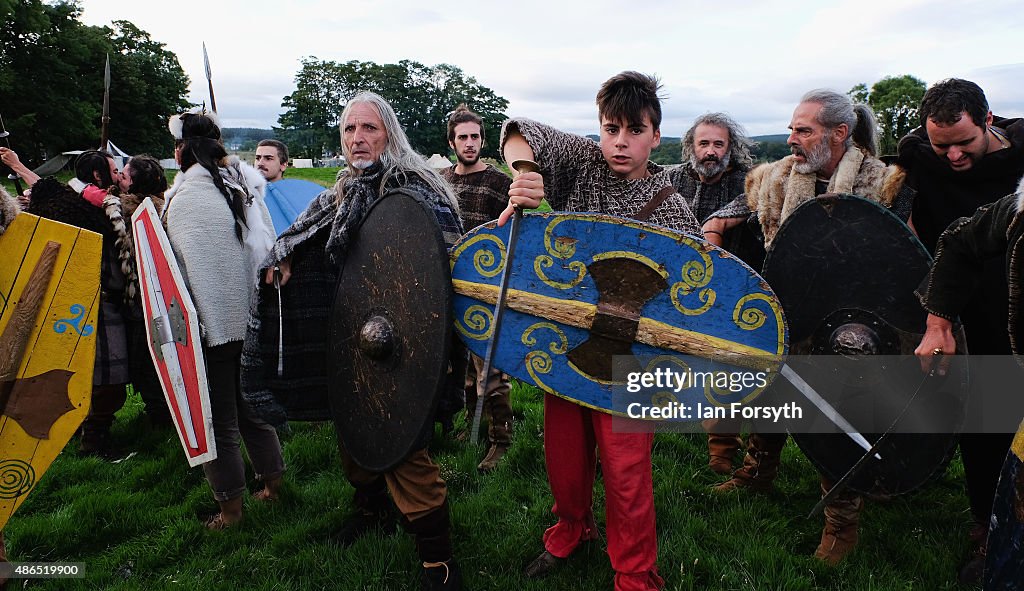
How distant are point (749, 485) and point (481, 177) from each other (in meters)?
2.54

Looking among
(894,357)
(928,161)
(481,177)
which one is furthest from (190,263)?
(928,161)

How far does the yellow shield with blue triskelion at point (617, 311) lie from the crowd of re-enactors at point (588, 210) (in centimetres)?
17

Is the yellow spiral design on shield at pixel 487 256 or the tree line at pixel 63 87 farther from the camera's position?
the tree line at pixel 63 87

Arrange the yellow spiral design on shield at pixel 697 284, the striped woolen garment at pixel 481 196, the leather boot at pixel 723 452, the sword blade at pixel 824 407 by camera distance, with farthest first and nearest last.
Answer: the striped woolen garment at pixel 481 196, the leather boot at pixel 723 452, the sword blade at pixel 824 407, the yellow spiral design on shield at pixel 697 284

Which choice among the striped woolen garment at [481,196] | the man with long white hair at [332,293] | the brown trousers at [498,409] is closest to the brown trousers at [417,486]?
the man with long white hair at [332,293]

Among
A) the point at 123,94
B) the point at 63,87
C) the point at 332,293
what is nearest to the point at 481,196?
the point at 332,293

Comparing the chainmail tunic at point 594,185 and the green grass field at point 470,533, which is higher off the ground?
the chainmail tunic at point 594,185

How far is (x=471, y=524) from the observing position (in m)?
2.67

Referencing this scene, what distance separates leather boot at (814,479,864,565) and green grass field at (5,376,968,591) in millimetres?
51

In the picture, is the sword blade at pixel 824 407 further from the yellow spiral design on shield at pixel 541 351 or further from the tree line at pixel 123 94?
the tree line at pixel 123 94

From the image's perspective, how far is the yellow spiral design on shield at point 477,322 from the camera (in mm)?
1907

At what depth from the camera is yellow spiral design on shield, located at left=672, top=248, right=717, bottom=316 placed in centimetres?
171

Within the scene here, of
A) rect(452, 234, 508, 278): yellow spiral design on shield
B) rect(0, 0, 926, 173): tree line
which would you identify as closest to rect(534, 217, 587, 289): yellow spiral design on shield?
rect(452, 234, 508, 278): yellow spiral design on shield

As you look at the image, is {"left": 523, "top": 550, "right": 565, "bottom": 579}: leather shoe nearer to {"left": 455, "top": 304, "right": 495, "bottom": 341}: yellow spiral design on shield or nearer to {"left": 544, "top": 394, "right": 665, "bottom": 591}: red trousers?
{"left": 544, "top": 394, "right": 665, "bottom": 591}: red trousers
